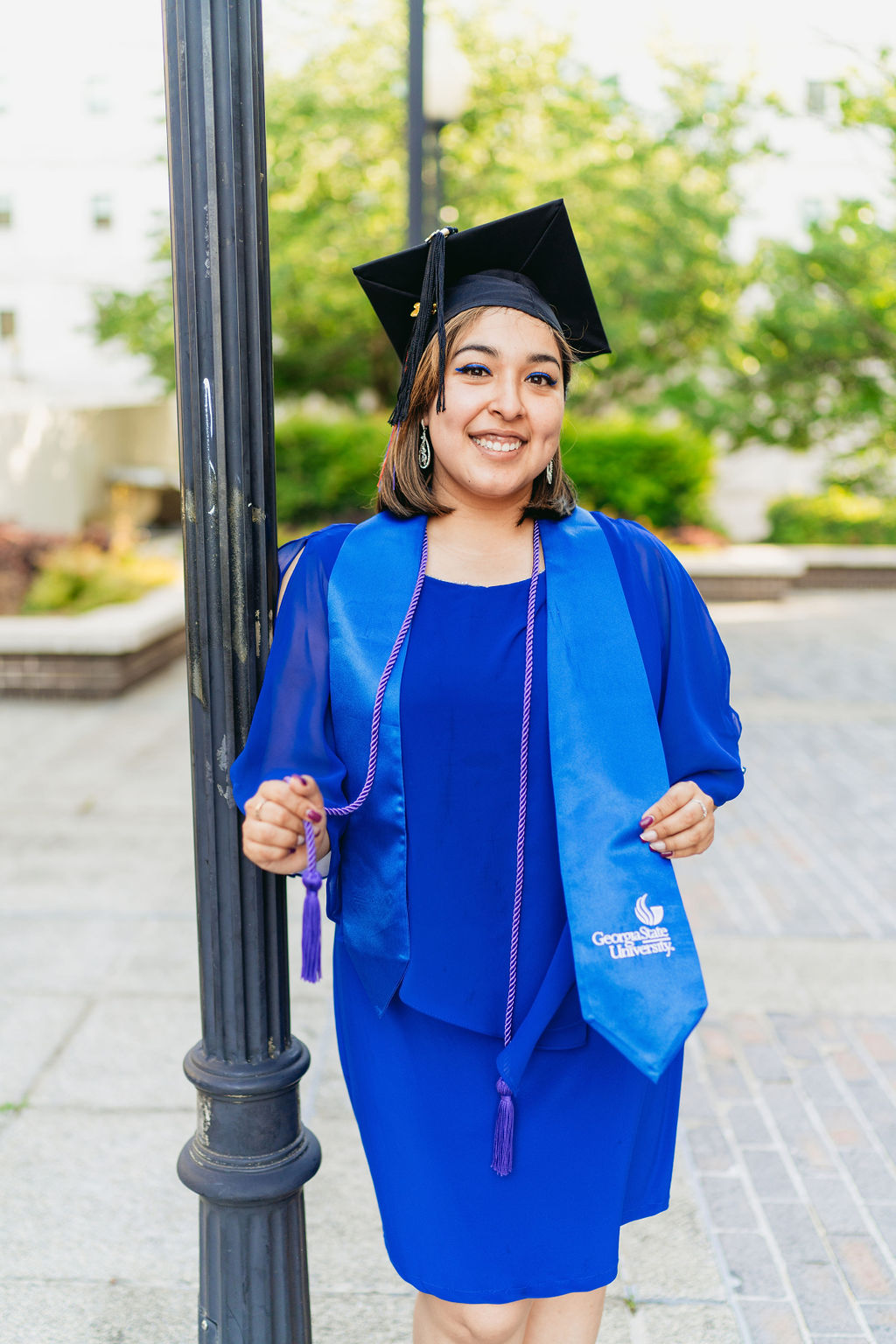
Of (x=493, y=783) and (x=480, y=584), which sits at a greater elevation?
(x=480, y=584)

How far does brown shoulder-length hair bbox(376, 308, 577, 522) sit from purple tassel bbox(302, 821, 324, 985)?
0.56 meters

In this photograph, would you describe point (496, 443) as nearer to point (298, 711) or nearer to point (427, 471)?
point (427, 471)

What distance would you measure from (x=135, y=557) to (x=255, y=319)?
385 inches

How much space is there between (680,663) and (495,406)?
504 millimetres

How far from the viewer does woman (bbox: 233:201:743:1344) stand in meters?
1.95

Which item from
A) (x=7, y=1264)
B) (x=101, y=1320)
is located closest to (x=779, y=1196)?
(x=101, y=1320)

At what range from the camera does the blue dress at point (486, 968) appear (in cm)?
197

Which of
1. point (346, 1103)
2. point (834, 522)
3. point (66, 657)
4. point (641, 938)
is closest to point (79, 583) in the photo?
point (66, 657)

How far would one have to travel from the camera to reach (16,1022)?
4.17 m

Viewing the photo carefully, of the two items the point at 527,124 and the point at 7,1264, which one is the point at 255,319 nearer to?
the point at 7,1264

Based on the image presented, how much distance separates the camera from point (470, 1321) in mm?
2088

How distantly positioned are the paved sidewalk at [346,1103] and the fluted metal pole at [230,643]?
648 mm

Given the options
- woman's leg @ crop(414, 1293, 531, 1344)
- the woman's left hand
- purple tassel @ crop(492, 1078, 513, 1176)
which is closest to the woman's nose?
the woman's left hand

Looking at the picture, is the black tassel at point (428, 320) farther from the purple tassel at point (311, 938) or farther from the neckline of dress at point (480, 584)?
the purple tassel at point (311, 938)
